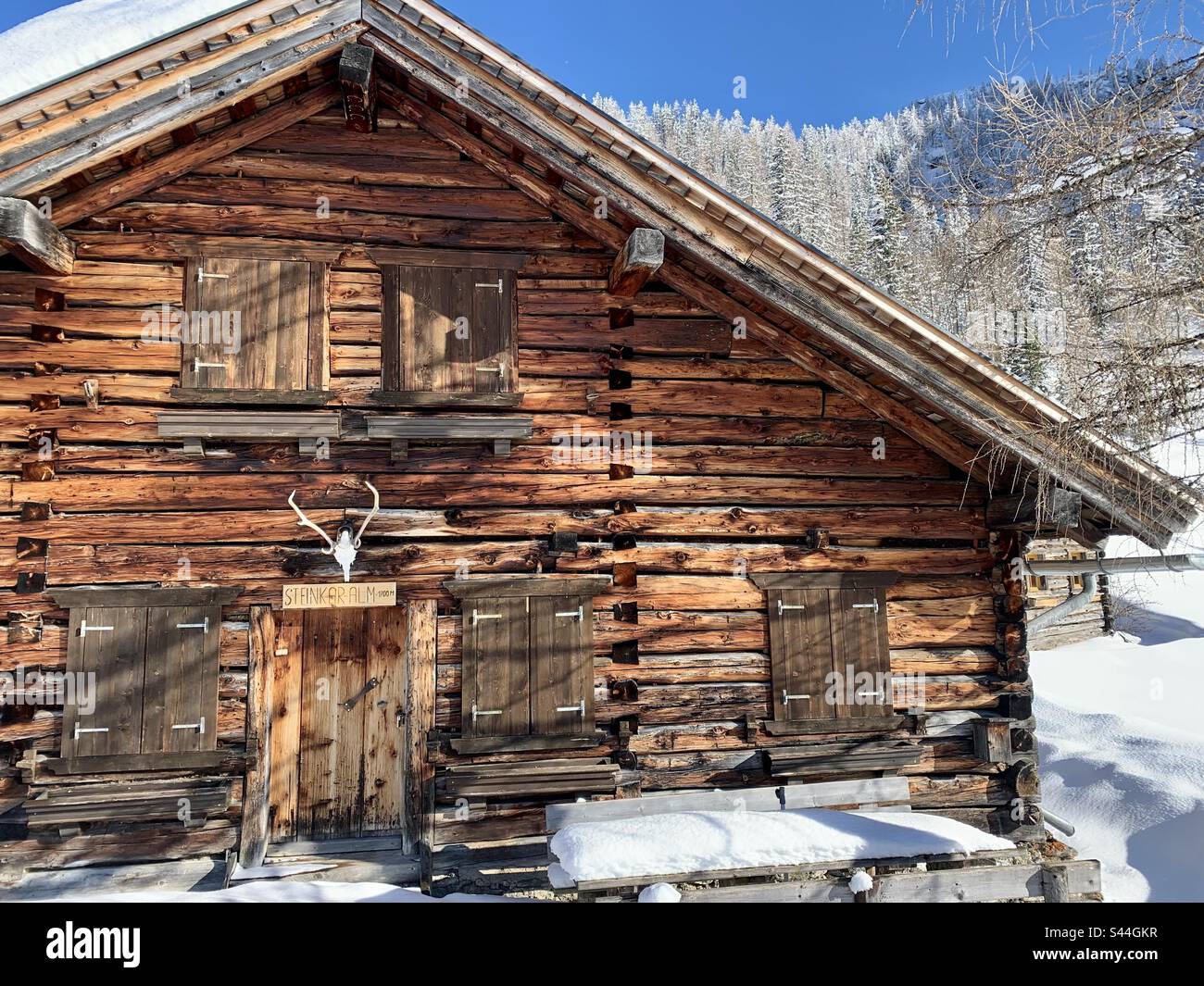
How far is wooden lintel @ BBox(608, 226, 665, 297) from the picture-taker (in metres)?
6.57

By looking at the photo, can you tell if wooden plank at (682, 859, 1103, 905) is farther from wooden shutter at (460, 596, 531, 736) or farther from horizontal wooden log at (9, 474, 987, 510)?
horizontal wooden log at (9, 474, 987, 510)

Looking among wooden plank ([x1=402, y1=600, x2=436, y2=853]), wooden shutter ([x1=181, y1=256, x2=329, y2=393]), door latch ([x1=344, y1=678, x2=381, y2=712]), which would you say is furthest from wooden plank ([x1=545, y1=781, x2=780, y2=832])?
wooden shutter ([x1=181, y1=256, x2=329, y2=393])

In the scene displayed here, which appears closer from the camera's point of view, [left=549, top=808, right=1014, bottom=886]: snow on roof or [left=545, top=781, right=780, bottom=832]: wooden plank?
[left=549, top=808, right=1014, bottom=886]: snow on roof

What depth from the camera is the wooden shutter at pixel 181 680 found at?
20.5 ft

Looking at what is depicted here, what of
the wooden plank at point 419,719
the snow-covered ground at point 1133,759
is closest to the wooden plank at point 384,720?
the wooden plank at point 419,719

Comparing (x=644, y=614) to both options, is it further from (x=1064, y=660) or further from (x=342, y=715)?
(x=1064, y=660)

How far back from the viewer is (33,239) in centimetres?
595

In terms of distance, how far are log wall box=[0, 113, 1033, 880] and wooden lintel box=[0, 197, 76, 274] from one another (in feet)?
0.62

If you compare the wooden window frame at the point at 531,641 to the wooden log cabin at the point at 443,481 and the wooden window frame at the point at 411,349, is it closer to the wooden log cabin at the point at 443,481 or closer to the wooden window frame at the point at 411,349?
the wooden log cabin at the point at 443,481

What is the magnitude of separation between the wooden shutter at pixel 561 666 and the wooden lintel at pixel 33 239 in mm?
5008

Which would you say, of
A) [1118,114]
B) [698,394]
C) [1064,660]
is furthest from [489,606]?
[1064,660]
